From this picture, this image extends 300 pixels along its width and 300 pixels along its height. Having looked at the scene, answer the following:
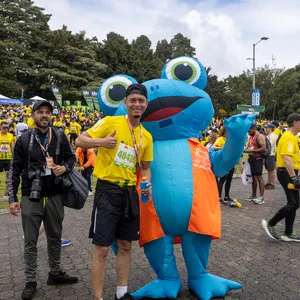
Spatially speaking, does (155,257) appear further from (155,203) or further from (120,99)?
(120,99)

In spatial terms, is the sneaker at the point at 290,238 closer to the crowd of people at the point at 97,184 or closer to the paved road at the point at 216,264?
the paved road at the point at 216,264

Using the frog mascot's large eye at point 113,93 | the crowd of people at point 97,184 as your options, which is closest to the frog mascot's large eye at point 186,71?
the frog mascot's large eye at point 113,93

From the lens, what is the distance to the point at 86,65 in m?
40.7

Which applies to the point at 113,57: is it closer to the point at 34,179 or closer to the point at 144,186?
the point at 34,179

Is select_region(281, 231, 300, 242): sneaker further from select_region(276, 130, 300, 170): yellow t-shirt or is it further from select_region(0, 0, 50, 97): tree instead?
select_region(0, 0, 50, 97): tree

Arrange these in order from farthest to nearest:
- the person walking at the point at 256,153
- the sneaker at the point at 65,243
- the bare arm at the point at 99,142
→ the person walking at the point at 256,153 → the sneaker at the point at 65,243 → the bare arm at the point at 99,142

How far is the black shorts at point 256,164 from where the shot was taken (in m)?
7.96

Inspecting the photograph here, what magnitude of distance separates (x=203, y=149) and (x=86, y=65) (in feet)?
128

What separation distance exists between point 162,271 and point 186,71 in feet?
6.60

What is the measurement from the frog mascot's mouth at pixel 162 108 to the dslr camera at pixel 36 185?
1.13 metres

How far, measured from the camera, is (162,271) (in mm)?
3439

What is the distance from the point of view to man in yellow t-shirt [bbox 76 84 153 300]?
118 inches

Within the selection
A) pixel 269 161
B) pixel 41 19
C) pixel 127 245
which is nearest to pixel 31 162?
pixel 127 245

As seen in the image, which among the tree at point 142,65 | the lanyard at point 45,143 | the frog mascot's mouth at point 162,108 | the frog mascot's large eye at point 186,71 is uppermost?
the tree at point 142,65
